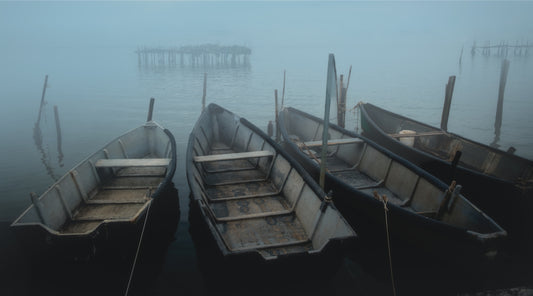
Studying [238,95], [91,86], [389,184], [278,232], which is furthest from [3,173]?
[91,86]

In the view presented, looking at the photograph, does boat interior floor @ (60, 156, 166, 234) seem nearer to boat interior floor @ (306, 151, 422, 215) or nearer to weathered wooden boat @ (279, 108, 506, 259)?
weathered wooden boat @ (279, 108, 506, 259)

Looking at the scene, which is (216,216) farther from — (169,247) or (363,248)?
(363,248)

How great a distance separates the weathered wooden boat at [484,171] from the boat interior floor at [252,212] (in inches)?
169

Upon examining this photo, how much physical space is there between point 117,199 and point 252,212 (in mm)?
3617

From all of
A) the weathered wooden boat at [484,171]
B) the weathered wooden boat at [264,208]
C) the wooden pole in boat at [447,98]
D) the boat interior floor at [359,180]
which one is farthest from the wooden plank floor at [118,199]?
the wooden pole in boat at [447,98]

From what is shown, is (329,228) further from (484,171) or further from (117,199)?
(484,171)

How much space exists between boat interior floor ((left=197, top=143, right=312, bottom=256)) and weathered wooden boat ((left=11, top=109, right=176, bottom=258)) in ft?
4.57

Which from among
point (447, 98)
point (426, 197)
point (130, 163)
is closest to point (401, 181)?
point (426, 197)

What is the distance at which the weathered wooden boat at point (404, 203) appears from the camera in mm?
5379

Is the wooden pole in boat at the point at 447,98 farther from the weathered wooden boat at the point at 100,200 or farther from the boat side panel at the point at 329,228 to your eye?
the weathered wooden boat at the point at 100,200

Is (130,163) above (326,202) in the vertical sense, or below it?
below

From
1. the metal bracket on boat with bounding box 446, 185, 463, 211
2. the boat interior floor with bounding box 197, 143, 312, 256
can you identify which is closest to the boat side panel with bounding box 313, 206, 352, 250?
the boat interior floor with bounding box 197, 143, 312, 256

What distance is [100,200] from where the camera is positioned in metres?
7.53

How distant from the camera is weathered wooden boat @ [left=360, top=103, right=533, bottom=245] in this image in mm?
7492
